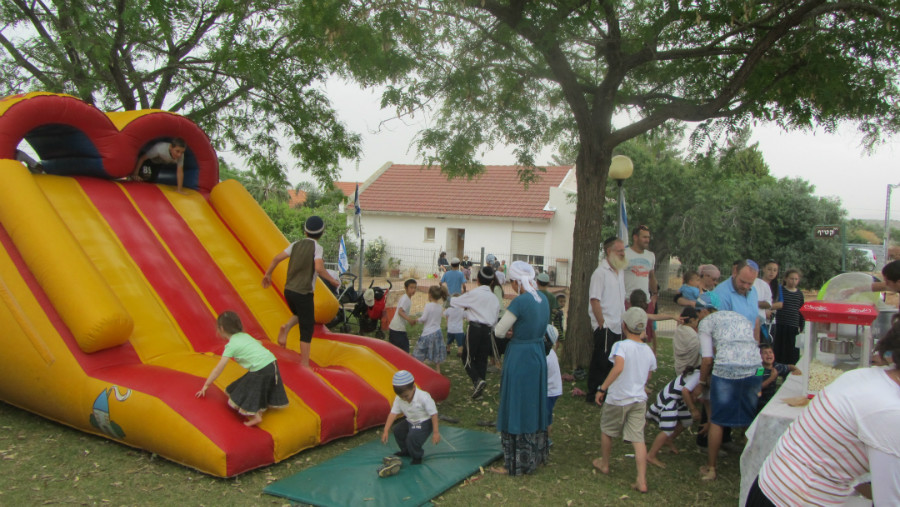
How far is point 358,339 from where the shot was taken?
713cm

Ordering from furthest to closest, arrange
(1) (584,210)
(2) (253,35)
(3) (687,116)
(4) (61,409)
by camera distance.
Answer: (2) (253,35) → (1) (584,210) → (3) (687,116) → (4) (61,409)

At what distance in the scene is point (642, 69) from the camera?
967 cm

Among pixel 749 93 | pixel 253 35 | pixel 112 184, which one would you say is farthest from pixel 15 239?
pixel 749 93

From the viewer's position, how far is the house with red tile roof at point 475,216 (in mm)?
24578

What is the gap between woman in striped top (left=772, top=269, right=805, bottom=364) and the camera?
793 cm

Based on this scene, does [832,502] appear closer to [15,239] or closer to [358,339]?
[358,339]

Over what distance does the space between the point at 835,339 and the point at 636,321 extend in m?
1.33

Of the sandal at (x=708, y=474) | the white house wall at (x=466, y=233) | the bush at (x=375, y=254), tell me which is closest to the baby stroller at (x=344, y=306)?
the sandal at (x=708, y=474)

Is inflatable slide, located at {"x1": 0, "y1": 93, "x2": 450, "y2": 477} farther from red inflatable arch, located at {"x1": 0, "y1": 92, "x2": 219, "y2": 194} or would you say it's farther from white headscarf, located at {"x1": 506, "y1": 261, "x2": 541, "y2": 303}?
white headscarf, located at {"x1": 506, "y1": 261, "x2": 541, "y2": 303}

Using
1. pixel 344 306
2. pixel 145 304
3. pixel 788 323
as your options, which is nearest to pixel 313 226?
pixel 145 304

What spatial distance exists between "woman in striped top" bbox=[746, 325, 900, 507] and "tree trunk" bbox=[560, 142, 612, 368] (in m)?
6.24

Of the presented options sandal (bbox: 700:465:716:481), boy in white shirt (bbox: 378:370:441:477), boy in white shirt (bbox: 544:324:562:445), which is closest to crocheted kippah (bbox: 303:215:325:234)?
boy in white shirt (bbox: 378:370:441:477)

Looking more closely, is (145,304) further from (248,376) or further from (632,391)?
(632,391)

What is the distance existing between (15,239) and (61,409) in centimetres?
160
